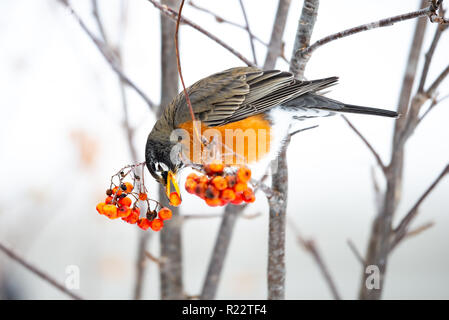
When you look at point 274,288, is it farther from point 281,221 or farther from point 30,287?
point 30,287

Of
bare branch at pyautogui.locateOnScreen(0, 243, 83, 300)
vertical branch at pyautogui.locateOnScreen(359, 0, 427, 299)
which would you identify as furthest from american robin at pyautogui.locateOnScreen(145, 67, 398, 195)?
bare branch at pyautogui.locateOnScreen(0, 243, 83, 300)

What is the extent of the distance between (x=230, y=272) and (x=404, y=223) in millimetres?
2499

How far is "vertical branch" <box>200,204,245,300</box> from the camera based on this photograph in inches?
90.2

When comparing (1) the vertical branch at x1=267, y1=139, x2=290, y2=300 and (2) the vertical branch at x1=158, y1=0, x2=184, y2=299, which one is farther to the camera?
(2) the vertical branch at x1=158, y1=0, x2=184, y2=299

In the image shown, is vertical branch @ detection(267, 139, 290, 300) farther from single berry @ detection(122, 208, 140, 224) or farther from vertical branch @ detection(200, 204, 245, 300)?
single berry @ detection(122, 208, 140, 224)

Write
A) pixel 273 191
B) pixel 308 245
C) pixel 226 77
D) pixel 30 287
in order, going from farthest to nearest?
pixel 30 287 < pixel 226 77 < pixel 308 245 < pixel 273 191

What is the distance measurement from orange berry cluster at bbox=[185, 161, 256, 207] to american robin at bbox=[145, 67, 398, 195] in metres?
0.60

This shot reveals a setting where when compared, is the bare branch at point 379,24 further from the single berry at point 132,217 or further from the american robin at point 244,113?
the single berry at point 132,217

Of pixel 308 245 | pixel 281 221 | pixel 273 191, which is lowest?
pixel 308 245

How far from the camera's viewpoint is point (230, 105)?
2279 millimetres

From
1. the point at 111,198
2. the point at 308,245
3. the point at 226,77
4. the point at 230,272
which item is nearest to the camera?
A: the point at 111,198

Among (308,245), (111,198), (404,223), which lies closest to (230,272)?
(308,245)

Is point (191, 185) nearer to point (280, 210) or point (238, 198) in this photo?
point (238, 198)
